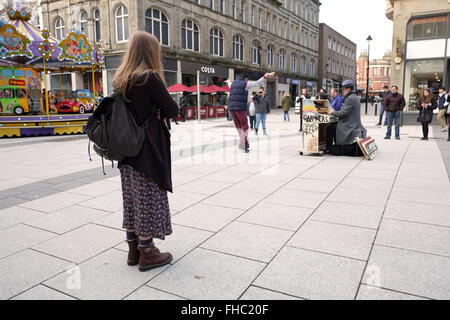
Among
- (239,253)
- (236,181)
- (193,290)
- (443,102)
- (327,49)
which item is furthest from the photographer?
(327,49)

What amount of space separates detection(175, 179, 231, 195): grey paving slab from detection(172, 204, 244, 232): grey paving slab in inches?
32.2

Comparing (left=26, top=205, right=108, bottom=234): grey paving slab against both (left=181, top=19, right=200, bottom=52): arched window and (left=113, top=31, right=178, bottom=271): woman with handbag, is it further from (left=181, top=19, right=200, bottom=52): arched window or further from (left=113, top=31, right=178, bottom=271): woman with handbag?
(left=181, top=19, right=200, bottom=52): arched window

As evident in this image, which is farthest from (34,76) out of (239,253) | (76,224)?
(239,253)

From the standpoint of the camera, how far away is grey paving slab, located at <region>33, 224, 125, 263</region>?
3.44 meters

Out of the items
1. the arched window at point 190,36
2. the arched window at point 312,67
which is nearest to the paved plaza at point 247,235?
the arched window at point 190,36

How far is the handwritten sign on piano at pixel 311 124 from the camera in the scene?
8500 mm

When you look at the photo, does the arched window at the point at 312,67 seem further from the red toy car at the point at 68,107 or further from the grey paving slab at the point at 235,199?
the grey paving slab at the point at 235,199

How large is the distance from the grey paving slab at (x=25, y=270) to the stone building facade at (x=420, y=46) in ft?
61.4

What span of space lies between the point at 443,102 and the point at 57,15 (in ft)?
92.7

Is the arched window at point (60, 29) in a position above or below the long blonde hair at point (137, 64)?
above

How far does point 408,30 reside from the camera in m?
18.6

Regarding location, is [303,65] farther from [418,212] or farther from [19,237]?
[19,237]

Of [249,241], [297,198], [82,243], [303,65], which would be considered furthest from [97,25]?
[303,65]

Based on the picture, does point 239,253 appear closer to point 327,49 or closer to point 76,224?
point 76,224
